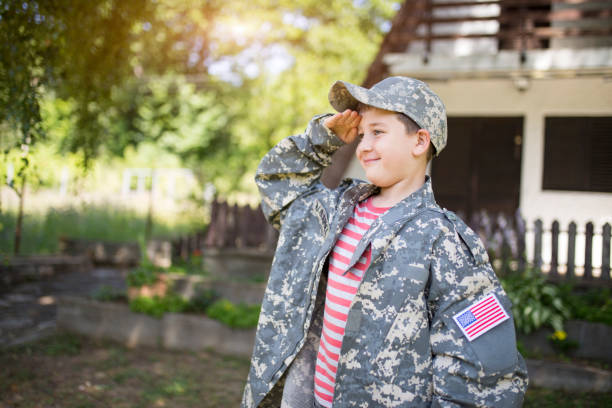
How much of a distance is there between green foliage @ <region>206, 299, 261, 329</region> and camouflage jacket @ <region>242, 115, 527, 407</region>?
11.1 feet

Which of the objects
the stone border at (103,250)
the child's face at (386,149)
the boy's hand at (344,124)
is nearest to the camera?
the child's face at (386,149)

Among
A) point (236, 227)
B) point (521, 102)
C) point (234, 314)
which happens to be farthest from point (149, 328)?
point (521, 102)

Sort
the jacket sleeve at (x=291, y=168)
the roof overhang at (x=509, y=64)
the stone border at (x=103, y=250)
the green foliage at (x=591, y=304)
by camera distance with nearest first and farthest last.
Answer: the jacket sleeve at (x=291, y=168) → the green foliage at (x=591, y=304) → the roof overhang at (x=509, y=64) → the stone border at (x=103, y=250)

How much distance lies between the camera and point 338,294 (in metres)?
1.85

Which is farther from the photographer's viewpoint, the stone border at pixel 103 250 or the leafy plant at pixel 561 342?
the stone border at pixel 103 250

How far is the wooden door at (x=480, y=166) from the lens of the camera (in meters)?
8.56

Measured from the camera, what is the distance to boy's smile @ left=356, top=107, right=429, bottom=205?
1.78 m

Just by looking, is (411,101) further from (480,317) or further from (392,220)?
(480,317)

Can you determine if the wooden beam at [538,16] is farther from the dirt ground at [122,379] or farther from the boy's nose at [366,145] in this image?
the boy's nose at [366,145]

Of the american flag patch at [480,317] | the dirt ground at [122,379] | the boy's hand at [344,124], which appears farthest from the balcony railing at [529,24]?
the american flag patch at [480,317]

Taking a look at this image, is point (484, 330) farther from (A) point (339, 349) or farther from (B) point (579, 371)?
(B) point (579, 371)

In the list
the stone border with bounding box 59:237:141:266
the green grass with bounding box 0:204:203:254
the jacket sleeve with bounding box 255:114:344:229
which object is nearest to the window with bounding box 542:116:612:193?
the jacket sleeve with bounding box 255:114:344:229

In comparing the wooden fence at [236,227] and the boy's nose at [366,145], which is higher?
the boy's nose at [366,145]

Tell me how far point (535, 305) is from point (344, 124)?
405 centimetres
